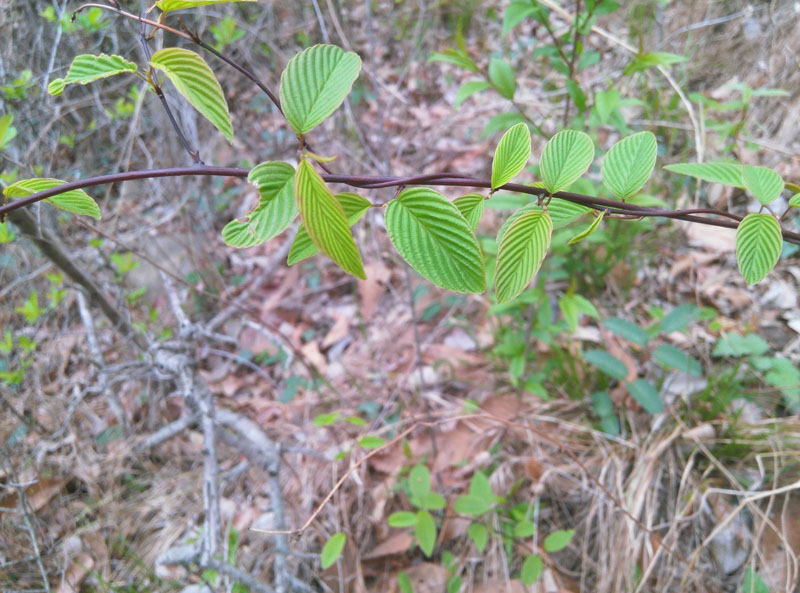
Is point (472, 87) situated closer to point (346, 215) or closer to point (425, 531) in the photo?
point (346, 215)

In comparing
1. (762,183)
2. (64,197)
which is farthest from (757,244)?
(64,197)

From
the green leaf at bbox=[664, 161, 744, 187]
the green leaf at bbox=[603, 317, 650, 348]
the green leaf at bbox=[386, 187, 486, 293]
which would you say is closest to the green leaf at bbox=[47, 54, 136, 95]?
the green leaf at bbox=[386, 187, 486, 293]

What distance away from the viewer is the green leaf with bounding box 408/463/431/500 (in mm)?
1117

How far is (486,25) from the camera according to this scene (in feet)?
9.88

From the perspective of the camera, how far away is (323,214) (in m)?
0.40

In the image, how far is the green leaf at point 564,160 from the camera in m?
0.48

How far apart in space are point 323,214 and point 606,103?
3.16 ft

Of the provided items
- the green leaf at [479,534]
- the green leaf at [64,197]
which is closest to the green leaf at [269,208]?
the green leaf at [64,197]

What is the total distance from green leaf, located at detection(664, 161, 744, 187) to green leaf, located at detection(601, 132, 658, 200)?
0.16ft

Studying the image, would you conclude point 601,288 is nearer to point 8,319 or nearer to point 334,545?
point 334,545

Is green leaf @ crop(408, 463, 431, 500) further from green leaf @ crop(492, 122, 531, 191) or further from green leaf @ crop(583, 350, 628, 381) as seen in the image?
green leaf @ crop(492, 122, 531, 191)

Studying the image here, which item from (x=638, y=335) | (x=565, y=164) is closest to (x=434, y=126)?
(x=638, y=335)

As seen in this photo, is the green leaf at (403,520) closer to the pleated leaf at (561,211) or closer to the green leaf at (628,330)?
the green leaf at (628,330)

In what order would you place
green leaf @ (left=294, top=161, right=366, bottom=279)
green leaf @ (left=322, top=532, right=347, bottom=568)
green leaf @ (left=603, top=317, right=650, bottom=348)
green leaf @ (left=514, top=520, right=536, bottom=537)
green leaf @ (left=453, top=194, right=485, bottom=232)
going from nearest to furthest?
green leaf @ (left=294, top=161, right=366, bottom=279) < green leaf @ (left=453, top=194, right=485, bottom=232) < green leaf @ (left=322, top=532, right=347, bottom=568) < green leaf @ (left=514, top=520, right=536, bottom=537) < green leaf @ (left=603, top=317, right=650, bottom=348)
